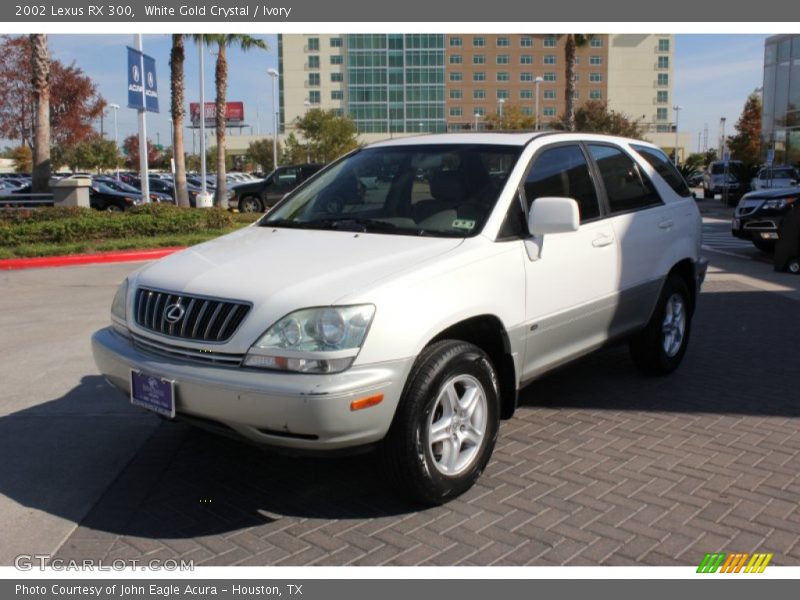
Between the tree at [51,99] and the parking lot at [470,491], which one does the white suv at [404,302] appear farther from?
the tree at [51,99]

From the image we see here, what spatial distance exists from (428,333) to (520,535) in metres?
1.02

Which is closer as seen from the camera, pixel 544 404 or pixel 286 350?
pixel 286 350

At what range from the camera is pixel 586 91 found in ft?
373

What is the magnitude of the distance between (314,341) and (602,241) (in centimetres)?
244

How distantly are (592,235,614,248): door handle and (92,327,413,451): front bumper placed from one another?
6.54ft

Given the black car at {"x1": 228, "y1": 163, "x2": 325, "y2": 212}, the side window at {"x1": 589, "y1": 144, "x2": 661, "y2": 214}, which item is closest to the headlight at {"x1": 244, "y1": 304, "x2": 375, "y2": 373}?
the side window at {"x1": 589, "y1": 144, "x2": 661, "y2": 214}

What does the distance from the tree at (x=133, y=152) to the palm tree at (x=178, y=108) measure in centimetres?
6197

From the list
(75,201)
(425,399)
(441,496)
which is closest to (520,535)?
(441,496)

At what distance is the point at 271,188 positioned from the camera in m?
27.0

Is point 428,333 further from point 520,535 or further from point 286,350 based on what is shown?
point 520,535

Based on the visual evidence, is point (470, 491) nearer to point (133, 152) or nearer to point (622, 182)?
point (622, 182)

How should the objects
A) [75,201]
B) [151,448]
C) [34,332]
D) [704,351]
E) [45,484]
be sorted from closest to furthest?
[45,484], [151,448], [704,351], [34,332], [75,201]

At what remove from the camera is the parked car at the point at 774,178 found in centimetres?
3073

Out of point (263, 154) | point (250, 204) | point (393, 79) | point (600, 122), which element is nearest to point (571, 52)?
point (250, 204)
